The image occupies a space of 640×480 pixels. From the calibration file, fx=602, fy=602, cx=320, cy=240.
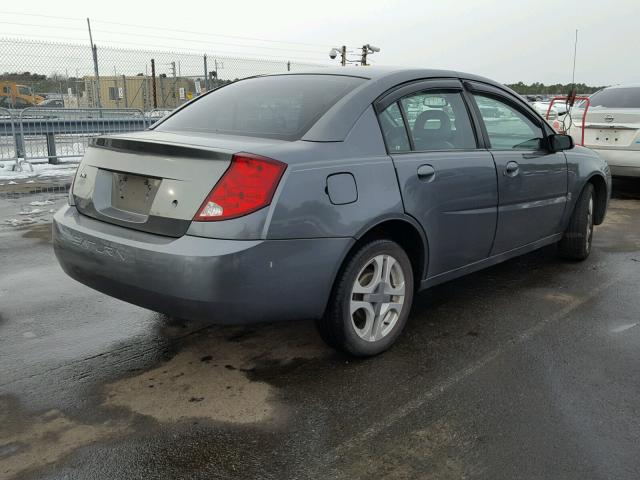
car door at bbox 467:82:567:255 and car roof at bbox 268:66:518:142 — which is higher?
car roof at bbox 268:66:518:142

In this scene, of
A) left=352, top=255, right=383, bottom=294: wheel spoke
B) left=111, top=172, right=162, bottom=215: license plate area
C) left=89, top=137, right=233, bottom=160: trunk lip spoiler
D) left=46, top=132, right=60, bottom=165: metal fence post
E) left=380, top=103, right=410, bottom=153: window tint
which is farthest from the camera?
left=46, top=132, right=60, bottom=165: metal fence post

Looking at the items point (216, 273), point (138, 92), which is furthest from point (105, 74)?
point (216, 273)

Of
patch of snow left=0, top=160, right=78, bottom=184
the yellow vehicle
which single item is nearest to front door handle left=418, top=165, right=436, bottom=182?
patch of snow left=0, top=160, right=78, bottom=184

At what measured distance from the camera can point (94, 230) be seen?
2938 mm

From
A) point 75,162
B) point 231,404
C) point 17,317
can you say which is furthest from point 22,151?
point 231,404

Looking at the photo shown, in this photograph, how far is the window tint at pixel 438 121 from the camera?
3.37 metres

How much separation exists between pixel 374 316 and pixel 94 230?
1.47 metres

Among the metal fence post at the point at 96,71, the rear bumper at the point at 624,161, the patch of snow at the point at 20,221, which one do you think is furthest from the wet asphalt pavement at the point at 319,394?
the metal fence post at the point at 96,71

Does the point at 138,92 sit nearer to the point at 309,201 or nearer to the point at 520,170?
the point at 520,170

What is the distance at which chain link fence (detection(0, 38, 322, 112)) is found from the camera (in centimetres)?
1225

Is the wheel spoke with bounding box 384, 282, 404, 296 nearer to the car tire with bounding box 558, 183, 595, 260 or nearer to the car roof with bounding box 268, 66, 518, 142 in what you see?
the car roof with bounding box 268, 66, 518, 142

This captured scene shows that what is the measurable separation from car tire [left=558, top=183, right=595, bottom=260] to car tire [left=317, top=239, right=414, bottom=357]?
217 centimetres

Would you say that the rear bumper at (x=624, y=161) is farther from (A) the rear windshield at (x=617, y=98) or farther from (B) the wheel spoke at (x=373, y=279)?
(B) the wheel spoke at (x=373, y=279)

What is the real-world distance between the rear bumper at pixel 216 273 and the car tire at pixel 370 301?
0.39ft
